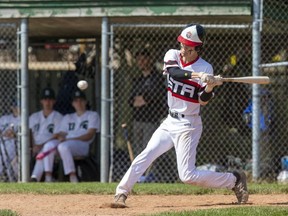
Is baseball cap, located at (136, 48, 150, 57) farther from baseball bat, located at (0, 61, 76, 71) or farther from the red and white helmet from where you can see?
the red and white helmet

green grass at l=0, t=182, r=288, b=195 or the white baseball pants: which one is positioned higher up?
the white baseball pants

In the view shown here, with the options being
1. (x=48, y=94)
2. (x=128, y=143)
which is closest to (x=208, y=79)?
(x=128, y=143)

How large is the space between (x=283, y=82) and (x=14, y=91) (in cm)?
489

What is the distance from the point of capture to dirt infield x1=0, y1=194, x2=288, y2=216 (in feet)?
26.9

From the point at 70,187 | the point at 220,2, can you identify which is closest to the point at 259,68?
the point at 220,2

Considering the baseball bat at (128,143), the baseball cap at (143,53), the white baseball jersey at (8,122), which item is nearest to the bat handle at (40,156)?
the white baseball jersey at (8,122)

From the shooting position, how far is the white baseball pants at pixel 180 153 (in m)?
8.41

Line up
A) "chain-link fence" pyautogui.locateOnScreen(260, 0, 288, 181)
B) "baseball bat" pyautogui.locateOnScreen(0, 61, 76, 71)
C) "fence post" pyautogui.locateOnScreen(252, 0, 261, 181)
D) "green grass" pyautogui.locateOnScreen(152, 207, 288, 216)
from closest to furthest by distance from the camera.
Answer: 1. "green grass" pyautogui.locateOnScreen(152, 207, 288, 216)
2. "fence post" pyautogui.locateOnScreen(252, 0, 261, 181)
3. "chain-link fence" pyautogui.locateOnScreen(260, 0, 288, 181)
4. "baseball bat" pyautogui.locateOnScreen(0, 61, 76, 71)

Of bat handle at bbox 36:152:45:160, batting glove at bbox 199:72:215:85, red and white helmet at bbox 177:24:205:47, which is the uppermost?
red and white helmet at bbox 177:24:205:47

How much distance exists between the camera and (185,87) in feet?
27.6

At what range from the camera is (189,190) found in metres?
10.4

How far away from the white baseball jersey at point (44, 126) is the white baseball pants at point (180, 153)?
5180 millimetres

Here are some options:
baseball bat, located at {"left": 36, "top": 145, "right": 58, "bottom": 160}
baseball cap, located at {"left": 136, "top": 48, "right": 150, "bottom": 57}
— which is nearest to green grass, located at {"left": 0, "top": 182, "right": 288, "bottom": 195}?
baseball bat, located at {"left": 36, "top": 145, "right": 58, "bottom": 160}

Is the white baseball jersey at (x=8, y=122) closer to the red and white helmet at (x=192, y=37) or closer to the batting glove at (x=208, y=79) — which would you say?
the red and white helmet at (x=192, y=37)
